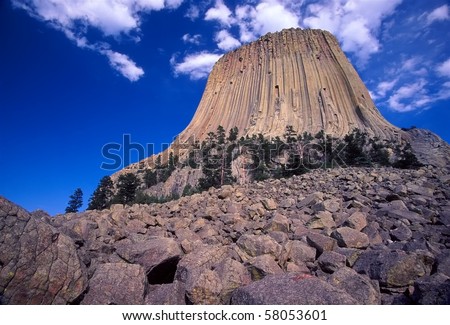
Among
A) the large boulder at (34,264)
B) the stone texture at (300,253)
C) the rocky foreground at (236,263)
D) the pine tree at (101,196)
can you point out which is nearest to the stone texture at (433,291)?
the rocky foreground at (236,263)

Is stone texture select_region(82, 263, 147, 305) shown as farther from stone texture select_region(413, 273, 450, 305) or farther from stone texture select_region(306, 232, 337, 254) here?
stone texture select_region(413, 273, 450, 305)

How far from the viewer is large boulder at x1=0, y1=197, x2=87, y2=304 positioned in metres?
3.04

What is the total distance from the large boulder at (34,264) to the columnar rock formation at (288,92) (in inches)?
1822

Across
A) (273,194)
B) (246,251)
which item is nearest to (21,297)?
(246,251)

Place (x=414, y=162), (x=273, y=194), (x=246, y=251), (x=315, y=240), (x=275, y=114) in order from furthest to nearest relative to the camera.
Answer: (x=275, y=114) < (x=414, y=162) < (x=273, y=194) < (x=315, y=240) < (x=246, y=251)

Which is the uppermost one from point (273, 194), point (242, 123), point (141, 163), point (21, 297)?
point (242, 123)

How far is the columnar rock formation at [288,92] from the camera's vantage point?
4956cm

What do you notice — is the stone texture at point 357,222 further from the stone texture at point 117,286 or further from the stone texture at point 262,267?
the stone texture at point 117,286

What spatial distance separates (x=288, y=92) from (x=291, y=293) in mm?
54936

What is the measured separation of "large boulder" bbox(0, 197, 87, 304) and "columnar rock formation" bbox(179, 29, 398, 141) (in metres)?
46.3

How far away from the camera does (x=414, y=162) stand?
76.0 feet

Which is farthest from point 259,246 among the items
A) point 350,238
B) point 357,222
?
point 357,222
